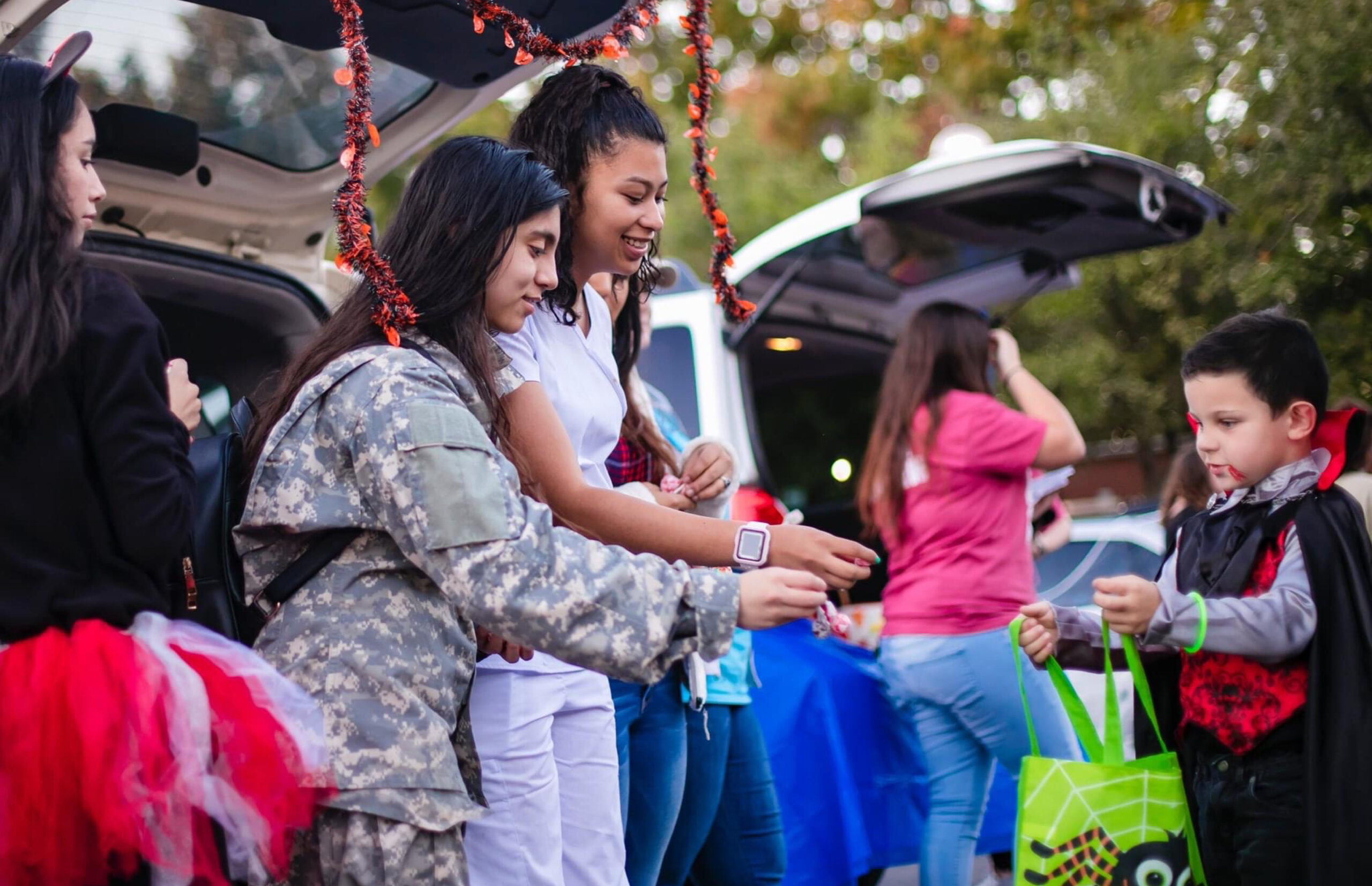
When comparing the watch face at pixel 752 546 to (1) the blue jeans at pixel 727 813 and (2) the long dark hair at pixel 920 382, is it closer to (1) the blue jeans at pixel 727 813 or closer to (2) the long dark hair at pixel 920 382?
(1) the blue jeans at pixel 727 813

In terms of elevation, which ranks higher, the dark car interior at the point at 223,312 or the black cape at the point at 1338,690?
the dark car interior at the point at 223,312

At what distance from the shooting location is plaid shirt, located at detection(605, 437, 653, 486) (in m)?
3.21

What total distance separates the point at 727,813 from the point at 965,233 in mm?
2811

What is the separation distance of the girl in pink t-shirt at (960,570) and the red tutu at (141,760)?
96.5 inches

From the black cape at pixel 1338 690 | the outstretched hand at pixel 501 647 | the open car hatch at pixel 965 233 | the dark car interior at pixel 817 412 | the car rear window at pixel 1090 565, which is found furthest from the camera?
the car rear window at pixel 1090 565

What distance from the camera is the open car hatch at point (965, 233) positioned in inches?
186

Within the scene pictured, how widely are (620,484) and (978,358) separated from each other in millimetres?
1467

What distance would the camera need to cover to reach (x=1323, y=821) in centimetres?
262

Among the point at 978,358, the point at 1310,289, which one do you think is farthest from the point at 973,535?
the point at 1310,289

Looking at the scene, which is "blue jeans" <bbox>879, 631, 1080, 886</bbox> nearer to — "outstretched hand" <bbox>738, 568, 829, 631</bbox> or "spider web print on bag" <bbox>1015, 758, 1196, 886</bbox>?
"spider web print on bag" <bbox>1015, 758, 1196, 886</bbox>

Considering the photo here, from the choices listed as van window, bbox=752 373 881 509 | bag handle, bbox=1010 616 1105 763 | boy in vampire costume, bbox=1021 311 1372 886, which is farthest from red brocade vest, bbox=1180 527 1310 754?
van window, bbox=752 373 881 509

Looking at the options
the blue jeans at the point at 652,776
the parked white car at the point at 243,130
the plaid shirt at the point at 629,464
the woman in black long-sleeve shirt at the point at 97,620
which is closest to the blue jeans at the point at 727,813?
the blue jeans at the point at 652,776

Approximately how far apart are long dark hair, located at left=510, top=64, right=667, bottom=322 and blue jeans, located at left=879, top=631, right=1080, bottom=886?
1.84m

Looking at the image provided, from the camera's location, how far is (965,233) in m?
5.38
